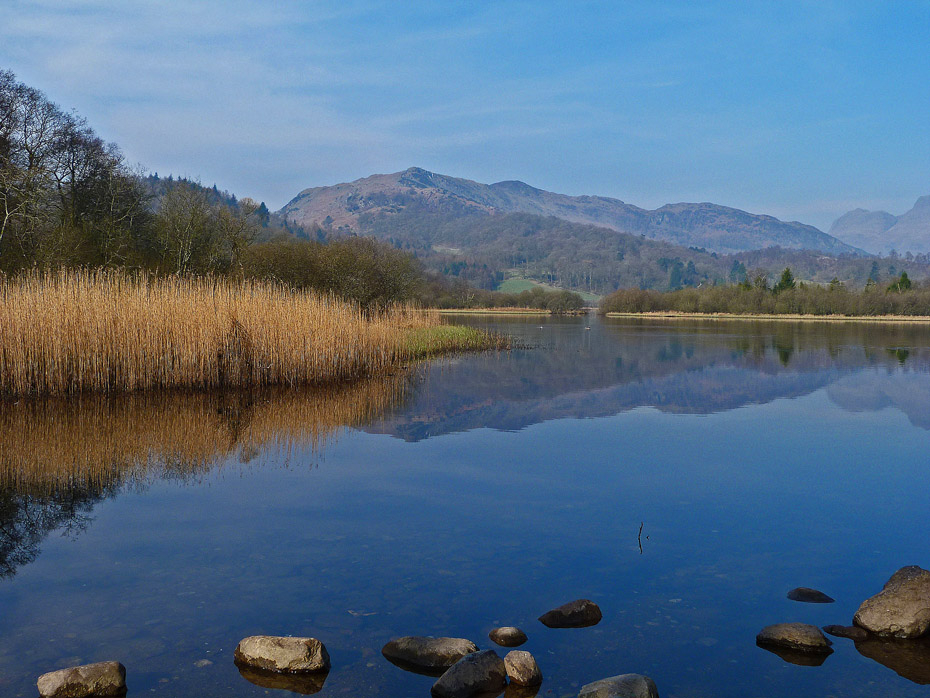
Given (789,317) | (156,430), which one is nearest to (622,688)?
(156,430)

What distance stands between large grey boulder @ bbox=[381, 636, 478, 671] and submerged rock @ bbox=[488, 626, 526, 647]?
7.2 inches

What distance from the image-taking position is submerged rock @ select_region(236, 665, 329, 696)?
12.8 ft

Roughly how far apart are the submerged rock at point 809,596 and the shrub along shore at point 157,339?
471 inches

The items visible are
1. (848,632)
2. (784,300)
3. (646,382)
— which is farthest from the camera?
(784,300)

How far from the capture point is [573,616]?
4664 millimetres

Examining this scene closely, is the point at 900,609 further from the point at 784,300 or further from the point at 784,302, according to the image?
the point at 784,300

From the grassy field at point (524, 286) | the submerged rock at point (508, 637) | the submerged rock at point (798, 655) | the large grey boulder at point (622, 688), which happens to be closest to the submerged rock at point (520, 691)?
Answer: the large grey boulder at point (622, 688)

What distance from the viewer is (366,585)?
5.22 m

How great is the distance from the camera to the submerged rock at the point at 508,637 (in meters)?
4.35

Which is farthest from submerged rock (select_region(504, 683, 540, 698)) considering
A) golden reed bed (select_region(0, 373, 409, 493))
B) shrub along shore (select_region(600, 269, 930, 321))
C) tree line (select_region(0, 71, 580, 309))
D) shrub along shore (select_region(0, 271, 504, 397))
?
shrub along shore (select_region(600, 269, 930, 321))

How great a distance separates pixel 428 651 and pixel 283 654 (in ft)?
2.70

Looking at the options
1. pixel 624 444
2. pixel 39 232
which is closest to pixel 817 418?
pixel 624 444

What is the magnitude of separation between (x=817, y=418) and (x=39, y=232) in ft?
85.7

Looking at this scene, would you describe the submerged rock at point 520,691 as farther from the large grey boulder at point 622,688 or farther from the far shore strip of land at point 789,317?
the far shore strip of land at point 789,317
